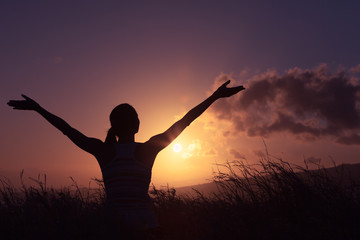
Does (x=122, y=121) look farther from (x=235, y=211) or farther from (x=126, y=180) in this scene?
(x=235, y=211)

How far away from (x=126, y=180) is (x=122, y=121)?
2.29 feet

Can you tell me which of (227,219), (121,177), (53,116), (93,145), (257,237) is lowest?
(257,237)

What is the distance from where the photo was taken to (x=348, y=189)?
15.4 feet

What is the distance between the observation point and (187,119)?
4145 millimetres

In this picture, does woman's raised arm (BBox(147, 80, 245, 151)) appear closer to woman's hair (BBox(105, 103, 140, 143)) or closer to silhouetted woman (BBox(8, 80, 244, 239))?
silhouetted woman (BBox(8, 80, 244, 239))

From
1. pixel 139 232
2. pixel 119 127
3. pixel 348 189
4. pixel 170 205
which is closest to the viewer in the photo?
pixel 139 232

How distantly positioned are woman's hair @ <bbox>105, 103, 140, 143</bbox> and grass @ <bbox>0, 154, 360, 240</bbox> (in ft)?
3.15

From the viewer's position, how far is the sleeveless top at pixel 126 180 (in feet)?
11.6

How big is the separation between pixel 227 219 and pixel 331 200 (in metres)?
1.54

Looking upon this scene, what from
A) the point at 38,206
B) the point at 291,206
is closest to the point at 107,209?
the point at 38,206

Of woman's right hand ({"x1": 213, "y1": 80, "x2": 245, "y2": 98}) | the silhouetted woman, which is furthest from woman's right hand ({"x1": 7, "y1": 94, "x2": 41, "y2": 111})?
woman's right hand ({"x1": 213, "y1": 80, "x2": 245, "y2": 98})

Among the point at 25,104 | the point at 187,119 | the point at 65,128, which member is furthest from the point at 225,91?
the point at 25,104

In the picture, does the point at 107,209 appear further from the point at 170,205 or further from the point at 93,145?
the point at 170,205

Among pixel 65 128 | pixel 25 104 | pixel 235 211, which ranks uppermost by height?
pixel 25 104
